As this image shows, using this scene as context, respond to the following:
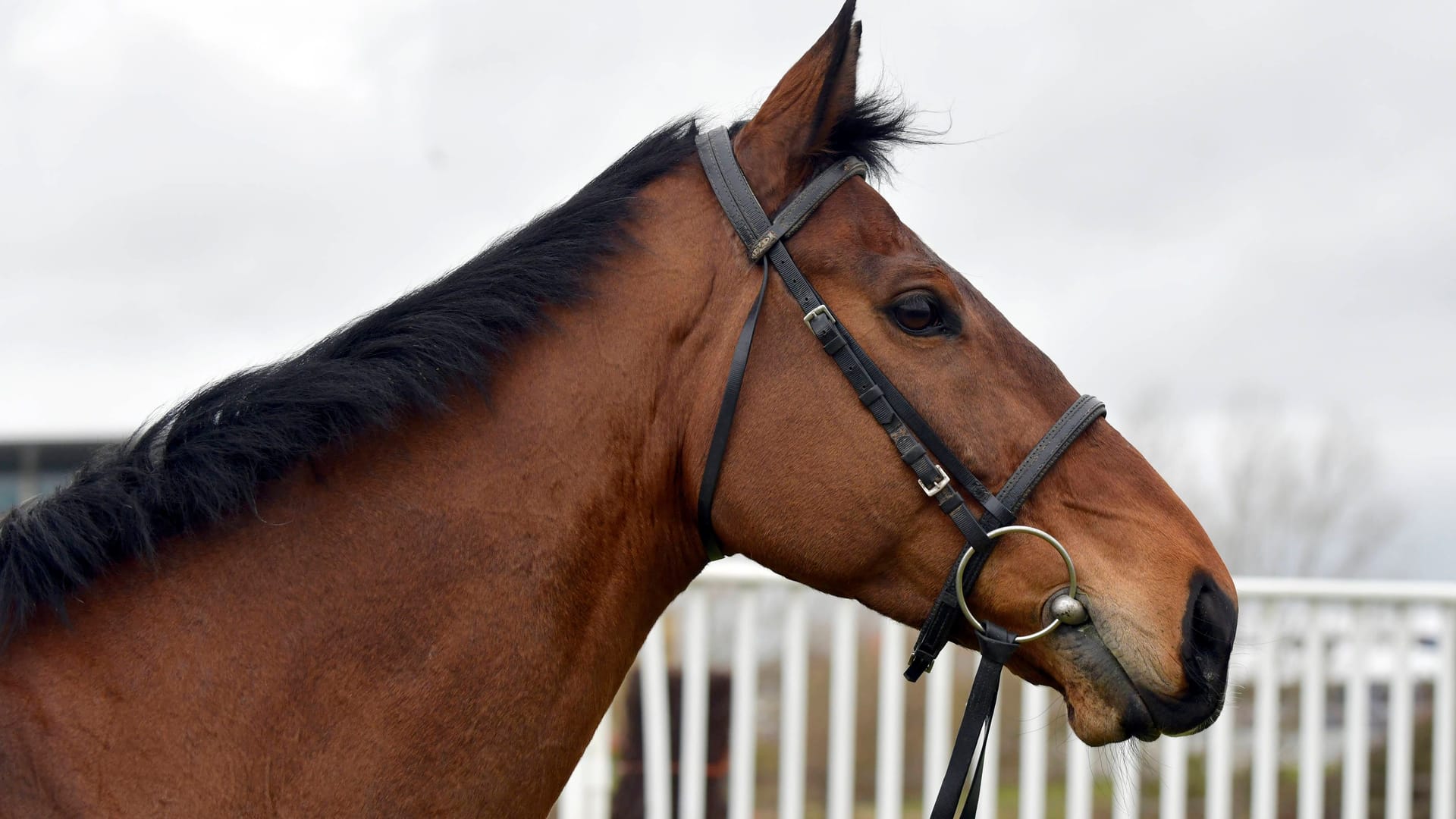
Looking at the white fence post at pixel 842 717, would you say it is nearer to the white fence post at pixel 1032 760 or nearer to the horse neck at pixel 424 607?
the white fence post at pixel 1032 760

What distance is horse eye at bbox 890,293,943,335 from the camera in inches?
79.1

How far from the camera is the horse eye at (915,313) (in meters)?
2.01

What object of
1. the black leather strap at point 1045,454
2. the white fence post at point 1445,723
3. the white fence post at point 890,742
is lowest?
the white fence post at point 1445,723

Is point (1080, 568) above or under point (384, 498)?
under

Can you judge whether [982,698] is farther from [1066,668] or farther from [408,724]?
[408,724]

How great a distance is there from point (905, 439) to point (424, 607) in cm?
90

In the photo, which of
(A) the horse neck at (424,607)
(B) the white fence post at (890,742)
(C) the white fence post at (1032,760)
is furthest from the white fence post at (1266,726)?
(A) the horse neck at (424,607)

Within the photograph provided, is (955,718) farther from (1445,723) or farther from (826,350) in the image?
(826,350)

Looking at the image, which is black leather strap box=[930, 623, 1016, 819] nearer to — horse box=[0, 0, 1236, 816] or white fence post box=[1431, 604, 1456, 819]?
horse box=[0, 0, 1236, 816]

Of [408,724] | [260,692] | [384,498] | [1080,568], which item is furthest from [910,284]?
[260,692]

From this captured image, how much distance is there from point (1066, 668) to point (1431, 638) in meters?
4.03

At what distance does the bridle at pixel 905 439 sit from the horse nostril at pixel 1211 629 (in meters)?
0.21

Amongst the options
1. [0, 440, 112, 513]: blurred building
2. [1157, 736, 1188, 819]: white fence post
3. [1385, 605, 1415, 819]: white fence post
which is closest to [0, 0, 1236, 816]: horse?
[1157, 736, 1188, 819]: white fence post

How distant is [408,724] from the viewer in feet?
5.71
